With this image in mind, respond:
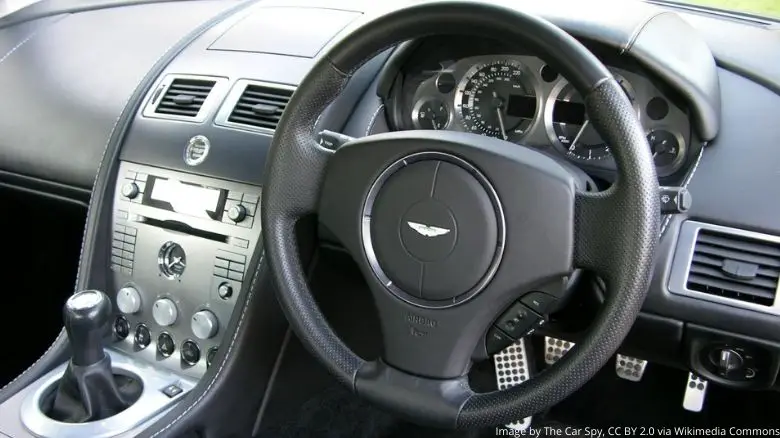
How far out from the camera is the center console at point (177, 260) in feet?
5.08

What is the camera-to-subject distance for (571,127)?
1365 mm

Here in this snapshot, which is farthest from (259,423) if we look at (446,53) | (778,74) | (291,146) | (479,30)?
(778,74)

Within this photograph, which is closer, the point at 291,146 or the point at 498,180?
the point at 498,180

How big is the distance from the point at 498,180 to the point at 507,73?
0.37 m

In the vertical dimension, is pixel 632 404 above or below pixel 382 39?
below

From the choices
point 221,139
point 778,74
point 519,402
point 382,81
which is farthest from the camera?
point 221,139

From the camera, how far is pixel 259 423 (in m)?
1.67

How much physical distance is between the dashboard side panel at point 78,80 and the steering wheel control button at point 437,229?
0.95 metres

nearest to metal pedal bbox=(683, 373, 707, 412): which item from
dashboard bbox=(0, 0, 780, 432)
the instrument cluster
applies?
dashboard bbox=(0, 0, 780, 432)

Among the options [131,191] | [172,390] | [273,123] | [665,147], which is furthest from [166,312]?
[665,147]

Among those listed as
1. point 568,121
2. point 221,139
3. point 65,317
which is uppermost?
point 568,121

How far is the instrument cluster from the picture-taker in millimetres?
1315

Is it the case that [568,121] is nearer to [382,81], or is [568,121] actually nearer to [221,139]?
[382,81]

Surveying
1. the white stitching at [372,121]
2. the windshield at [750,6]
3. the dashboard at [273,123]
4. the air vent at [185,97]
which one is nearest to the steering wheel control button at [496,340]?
the dashboard at [273,123]
